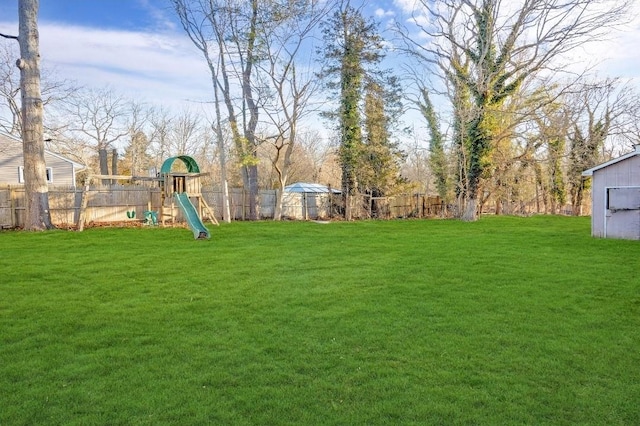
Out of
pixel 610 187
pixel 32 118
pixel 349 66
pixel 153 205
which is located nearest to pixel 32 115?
pixel 32 118

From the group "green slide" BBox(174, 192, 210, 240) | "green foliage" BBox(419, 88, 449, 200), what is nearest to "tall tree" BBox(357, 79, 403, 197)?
"green foliage" BBox(419, 88, 449, 200)

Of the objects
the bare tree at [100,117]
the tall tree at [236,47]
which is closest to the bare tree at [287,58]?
the tall tree at [236,47]

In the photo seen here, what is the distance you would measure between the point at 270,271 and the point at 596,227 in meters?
10.1

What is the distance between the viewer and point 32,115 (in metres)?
12.4

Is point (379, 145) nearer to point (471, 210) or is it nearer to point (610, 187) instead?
point (471, 210)

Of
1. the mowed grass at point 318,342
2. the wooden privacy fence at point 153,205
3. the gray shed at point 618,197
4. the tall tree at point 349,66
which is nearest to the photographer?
the mowed grass at point 318,342

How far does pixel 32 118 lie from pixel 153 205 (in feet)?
16.3

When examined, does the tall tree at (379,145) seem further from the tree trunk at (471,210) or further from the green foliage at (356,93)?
the tree trunk at (471,210)

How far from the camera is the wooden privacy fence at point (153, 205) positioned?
13.1 metres

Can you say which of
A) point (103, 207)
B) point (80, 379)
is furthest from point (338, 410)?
point (103, 207)

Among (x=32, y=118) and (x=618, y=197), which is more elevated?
(x=32, y=118)

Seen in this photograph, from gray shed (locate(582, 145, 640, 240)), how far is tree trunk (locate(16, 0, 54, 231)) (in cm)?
1557

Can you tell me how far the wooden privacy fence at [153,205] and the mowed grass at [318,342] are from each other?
6793mm

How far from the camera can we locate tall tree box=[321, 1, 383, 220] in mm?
20078
